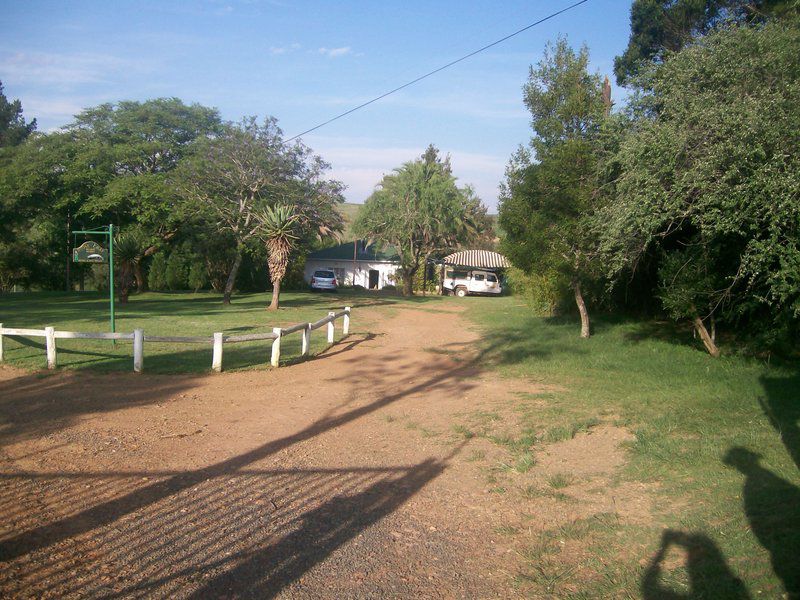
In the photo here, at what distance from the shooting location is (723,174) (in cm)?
971

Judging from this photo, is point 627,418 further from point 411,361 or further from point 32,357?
point 32,357

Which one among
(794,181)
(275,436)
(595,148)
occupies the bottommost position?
(275,436)

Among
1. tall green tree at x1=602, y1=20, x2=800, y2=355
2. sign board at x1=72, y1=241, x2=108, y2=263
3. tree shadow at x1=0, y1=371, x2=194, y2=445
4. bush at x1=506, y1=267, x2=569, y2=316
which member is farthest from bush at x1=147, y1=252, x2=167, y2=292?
tall green tree at x1=602, y1=20, x2=800, y2=355

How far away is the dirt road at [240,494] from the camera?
4488mm

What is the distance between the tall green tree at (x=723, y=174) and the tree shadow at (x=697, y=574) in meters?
5.46

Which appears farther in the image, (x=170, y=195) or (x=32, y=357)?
(x=170, y=195)

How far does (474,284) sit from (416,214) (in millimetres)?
8901

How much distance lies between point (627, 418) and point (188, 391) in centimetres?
682

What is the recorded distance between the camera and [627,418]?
8969 millimetres

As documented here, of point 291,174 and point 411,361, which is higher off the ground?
point 291,174

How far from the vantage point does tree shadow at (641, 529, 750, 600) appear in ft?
13.8

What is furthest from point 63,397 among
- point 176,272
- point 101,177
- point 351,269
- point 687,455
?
point 351,269

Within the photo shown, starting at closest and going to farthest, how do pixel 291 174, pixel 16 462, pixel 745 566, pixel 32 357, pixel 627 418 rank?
1. pixel 745 566
2. pixel 16 462
3. pixel 627 418
4. pixel 32 357
5. pixel 291 174

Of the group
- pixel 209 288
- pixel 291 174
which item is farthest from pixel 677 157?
pixel 209 288
